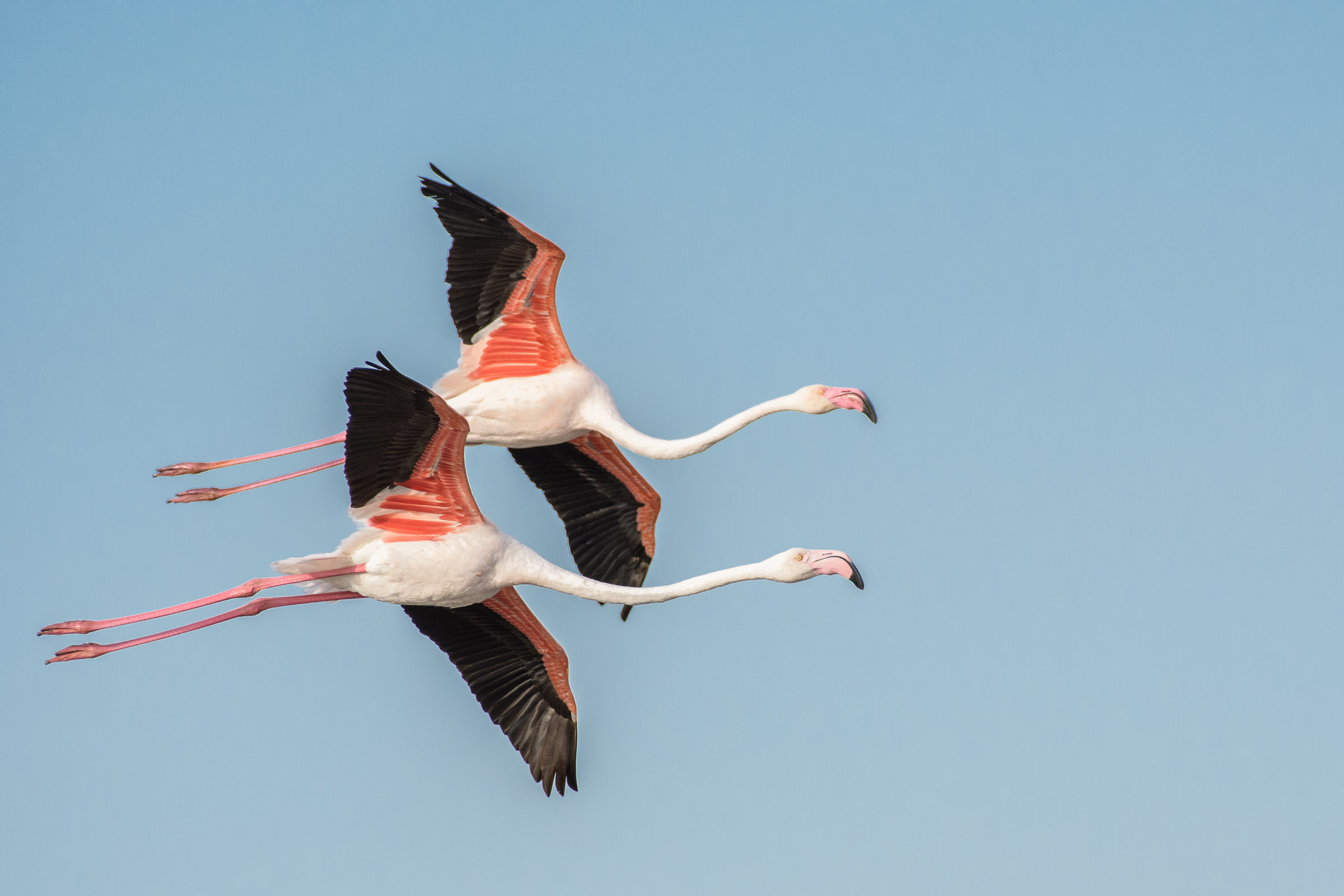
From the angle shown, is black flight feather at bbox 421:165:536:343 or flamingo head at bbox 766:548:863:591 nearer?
flamingo head at bbox 766:548:863:591

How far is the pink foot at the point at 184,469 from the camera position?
2066cm

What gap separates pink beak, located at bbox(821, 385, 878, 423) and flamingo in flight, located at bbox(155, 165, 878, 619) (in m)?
0.01

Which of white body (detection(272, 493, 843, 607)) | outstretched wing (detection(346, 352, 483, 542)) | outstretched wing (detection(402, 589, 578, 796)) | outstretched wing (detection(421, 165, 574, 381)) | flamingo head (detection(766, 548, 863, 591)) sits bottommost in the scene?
outstretched wing (detection(402, 589, 578, 796))

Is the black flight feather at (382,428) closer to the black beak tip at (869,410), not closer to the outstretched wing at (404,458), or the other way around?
the outstretched wing at (404,458)

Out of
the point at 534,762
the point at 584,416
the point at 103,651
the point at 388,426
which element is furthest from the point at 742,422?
the point at 103,651

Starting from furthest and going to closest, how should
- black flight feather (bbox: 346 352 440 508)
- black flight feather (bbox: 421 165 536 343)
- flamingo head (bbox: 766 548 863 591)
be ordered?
black flight feather (bbox: 421 165 536 343)
flamingo head (bbox: 766 548 863 591)
black flight feather (bbox: 346 352 440 508)

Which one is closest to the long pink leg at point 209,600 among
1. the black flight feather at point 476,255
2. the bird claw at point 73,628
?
the bird claw at point 73,628

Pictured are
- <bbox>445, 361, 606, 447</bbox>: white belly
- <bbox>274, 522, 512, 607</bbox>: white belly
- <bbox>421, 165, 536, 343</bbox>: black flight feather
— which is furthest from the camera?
<bbox>445, 361, 606, 447</bbox>: white belly

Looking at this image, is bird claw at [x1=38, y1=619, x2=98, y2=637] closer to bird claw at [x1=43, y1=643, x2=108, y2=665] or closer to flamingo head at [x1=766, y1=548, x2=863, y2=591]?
bird claw at [x1=43, y1=643, x2=108, y2=665]

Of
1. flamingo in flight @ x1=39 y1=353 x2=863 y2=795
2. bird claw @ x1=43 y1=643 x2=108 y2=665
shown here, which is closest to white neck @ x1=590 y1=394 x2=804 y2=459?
flamingo in flight @ x1=39 y1=353 x2=863 y2=795

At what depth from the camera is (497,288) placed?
20.8 meters

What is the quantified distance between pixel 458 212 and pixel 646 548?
17.1 ft

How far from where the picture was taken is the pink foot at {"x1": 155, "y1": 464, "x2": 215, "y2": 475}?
20656 mm

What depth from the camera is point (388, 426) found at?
1706 centimetres
